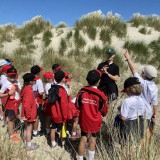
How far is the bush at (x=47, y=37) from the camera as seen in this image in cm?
1490

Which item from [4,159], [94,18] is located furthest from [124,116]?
[94,18]

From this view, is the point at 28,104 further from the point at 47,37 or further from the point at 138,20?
the point at 138,20

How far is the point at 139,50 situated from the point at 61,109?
926 centimetres

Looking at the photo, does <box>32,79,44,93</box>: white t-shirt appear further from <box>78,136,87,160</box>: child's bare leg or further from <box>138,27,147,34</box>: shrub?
<box>138,27,147,34</box>: shrub

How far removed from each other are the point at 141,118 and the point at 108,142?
1248 millimetres

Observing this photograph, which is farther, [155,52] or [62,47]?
[62,47]

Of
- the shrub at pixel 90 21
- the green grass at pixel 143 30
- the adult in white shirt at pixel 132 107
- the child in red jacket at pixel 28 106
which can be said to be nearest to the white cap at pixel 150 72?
the adult in white shirt at pixel 132 107

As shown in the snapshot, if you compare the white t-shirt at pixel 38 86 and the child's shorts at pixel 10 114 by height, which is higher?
the white t-shirt at pixel 38 86

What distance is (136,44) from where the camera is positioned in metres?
14.2

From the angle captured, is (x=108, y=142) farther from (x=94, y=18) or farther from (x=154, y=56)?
(x=94, y=18)

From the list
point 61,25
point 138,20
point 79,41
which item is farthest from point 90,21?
point 138,20

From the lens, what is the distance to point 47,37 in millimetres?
15422

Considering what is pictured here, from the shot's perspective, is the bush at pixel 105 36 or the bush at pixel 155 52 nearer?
the bush at pixel 155 52

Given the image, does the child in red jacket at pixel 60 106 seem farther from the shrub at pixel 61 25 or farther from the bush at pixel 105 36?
the shrub at pixel 61 25
